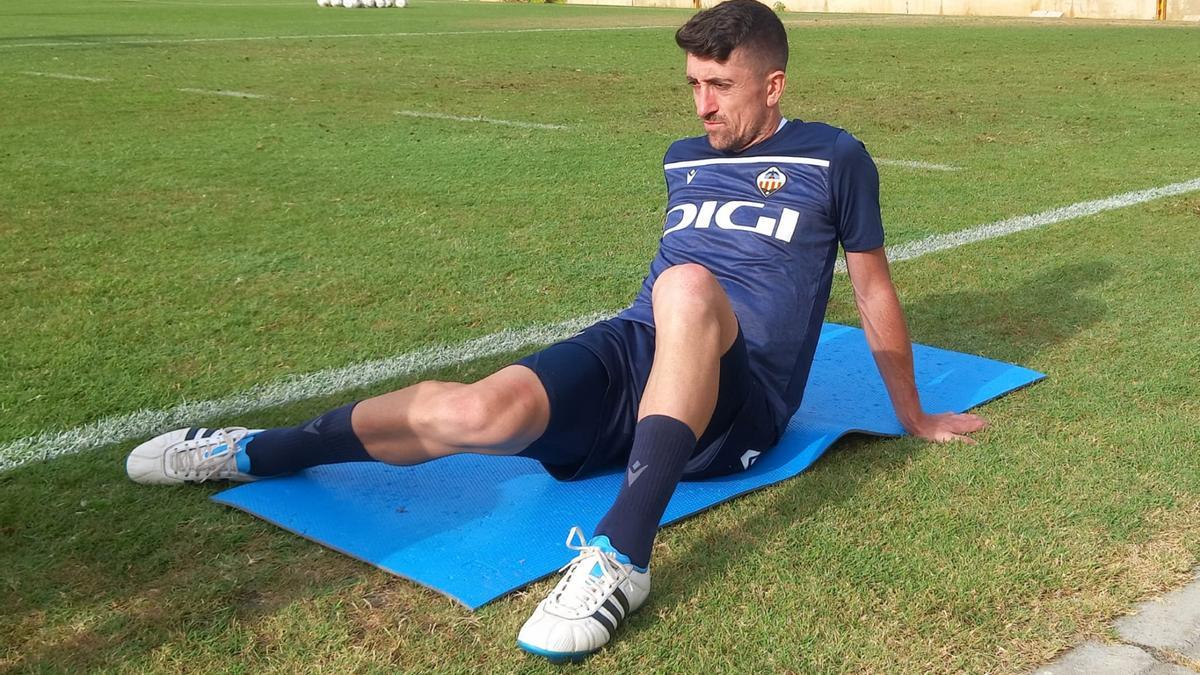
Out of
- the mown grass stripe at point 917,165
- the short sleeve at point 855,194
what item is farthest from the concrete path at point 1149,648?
the mown grass stripe at point 917,165

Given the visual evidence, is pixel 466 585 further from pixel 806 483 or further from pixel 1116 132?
pixel 1116 132

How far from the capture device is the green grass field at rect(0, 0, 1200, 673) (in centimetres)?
263

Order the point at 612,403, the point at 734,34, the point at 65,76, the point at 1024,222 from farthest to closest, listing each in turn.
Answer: the point at 65,76
the point at 1024,222
the point at 734,34
the point at 612,403

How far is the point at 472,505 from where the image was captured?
10.4 feet

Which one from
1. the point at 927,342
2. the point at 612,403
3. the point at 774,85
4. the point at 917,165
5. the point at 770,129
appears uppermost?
the point at 774,85

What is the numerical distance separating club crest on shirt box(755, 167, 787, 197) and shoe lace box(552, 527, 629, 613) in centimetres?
118

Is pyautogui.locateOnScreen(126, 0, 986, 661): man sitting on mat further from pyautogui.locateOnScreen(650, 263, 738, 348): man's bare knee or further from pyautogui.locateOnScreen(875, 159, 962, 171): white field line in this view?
pyautogui.locateOnScreen(875, 159, 962, 171): white field line

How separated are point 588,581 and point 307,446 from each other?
96cm

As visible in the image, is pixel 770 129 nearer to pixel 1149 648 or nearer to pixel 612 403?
pixel 612 403

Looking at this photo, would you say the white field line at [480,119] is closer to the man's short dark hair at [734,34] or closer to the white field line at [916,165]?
the white field line at [916,165]

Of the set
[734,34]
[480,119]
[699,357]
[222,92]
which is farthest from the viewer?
[222,92]

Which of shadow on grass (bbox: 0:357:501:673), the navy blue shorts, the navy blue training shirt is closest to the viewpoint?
shadow on grass (bbox: 0:357:501:673)

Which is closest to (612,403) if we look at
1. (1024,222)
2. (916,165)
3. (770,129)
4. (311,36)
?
(770,129)

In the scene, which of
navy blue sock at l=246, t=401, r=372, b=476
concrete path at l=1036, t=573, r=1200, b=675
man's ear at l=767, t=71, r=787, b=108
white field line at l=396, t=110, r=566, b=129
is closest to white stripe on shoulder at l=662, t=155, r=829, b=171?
man's ear at l=767, t=71, r=787, b=108
